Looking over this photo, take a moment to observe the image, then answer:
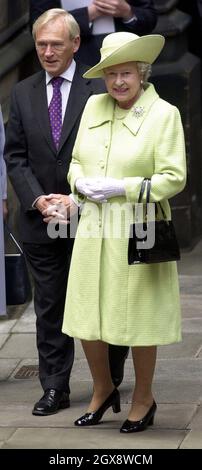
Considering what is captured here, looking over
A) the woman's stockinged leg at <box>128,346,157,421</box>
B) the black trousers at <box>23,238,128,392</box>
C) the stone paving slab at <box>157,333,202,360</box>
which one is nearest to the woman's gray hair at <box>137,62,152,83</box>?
the black trousers at <box>23,238,128,392</box>

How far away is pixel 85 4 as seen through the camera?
29.3 ft

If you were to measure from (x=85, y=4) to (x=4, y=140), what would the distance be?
5.51ft

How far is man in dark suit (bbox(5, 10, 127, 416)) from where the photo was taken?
272 inches

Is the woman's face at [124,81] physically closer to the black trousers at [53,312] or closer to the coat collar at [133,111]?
the coat collar at [133,111]

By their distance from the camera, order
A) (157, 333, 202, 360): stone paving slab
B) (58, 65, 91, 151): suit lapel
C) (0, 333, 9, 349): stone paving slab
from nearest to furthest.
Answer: (58, 65, 91, 151): suit lapel
(157, 333, 202, 360): stone paving slab
(0, 333, 9, 349): stone paving slab

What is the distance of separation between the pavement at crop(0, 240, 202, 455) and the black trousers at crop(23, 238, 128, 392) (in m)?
0.20

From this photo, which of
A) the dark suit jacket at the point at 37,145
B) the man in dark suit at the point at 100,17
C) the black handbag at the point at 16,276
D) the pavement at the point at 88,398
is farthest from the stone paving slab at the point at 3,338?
the man in dark suit at the point at 100,17

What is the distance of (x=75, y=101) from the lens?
7.01 meters

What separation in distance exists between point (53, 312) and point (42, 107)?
1056 millimetres

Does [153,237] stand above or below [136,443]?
above

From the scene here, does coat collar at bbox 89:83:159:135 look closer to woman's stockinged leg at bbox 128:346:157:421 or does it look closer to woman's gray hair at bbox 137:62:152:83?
woman's gray hair at bbox 137:62:152:83

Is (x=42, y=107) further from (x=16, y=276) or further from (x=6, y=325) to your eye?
(x=6, y=325)

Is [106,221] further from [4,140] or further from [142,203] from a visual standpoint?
[4,140]
